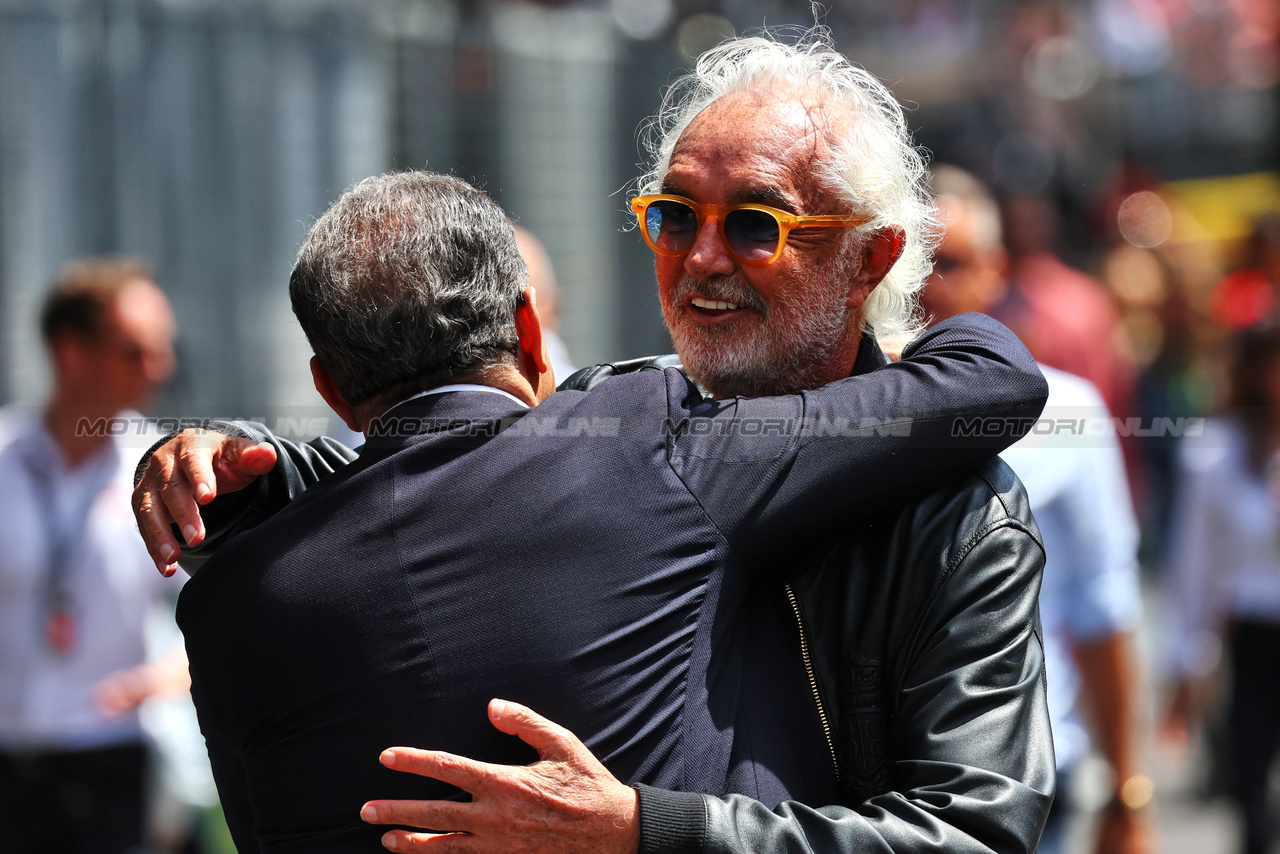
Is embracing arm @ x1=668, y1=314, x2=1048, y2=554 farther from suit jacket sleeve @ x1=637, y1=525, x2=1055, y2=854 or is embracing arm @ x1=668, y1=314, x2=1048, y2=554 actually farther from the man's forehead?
the man's forehead

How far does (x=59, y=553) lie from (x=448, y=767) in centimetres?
305

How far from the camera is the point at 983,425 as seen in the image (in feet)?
5.95

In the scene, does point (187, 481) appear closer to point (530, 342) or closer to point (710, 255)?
point (530, 342)

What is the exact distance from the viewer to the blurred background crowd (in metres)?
5.26

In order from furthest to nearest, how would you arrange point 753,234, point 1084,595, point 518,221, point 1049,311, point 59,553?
point 518,221
point 1049,311
point 59,553
point 1084,595
point 753,234

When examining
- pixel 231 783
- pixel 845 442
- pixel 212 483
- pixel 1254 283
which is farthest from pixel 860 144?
pixel 1254 283

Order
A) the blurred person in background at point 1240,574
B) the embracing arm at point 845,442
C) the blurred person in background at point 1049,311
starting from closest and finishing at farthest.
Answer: the embracing arm at point 845,442, the blurred person in background at point 1240,574, the blurred person in background at point 1049,311

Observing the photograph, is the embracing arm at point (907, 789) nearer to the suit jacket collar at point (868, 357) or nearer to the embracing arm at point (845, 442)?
the embracing arm at point (845, 442)

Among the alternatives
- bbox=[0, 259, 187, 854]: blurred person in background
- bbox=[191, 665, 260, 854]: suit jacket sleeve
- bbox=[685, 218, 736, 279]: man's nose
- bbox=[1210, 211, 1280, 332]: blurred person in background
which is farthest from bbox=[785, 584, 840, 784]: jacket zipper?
bbox=[1210, 211, 1280, 332]: blurred person in background

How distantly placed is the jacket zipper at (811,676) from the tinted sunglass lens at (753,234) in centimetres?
56

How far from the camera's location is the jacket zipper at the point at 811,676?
1.78 metres

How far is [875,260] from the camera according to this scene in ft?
7.26

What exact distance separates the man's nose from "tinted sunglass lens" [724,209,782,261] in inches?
0.8

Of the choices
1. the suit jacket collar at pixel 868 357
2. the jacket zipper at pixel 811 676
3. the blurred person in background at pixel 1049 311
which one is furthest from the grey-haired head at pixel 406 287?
the blurred person in background at pixel 1049 311
